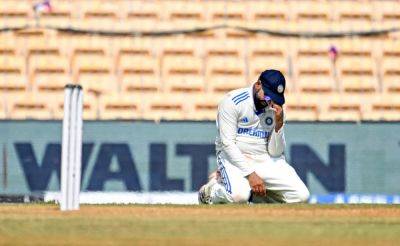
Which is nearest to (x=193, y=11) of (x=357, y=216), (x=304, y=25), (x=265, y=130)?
(x=304, y=25)

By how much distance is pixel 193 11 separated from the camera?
48.2ft

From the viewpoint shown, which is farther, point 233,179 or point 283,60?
point 283,60

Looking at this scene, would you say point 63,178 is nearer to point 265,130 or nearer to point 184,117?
point 265,130

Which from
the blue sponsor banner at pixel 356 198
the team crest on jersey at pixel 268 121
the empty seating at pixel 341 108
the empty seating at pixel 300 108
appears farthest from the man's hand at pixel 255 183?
the empty seating at pixel 341 108

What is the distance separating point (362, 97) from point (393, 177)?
141cm

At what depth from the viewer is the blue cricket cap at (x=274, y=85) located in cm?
994

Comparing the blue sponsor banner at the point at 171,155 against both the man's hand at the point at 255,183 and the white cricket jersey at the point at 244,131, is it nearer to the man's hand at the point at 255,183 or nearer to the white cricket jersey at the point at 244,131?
the white cricket jersey at the point at 244,131

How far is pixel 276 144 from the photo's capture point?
10.4 m

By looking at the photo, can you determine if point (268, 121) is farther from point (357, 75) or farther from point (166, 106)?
point (357, 75)

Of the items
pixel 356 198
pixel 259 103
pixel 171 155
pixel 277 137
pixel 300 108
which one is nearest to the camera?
pixel 259 103

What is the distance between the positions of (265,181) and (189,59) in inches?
165

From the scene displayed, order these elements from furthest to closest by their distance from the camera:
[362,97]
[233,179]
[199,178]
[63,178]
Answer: [362,97]
[199,178]
[233,179]
[63,178]

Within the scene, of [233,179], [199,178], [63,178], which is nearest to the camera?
[63,178]

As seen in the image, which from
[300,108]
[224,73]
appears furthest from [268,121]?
[224,73]
